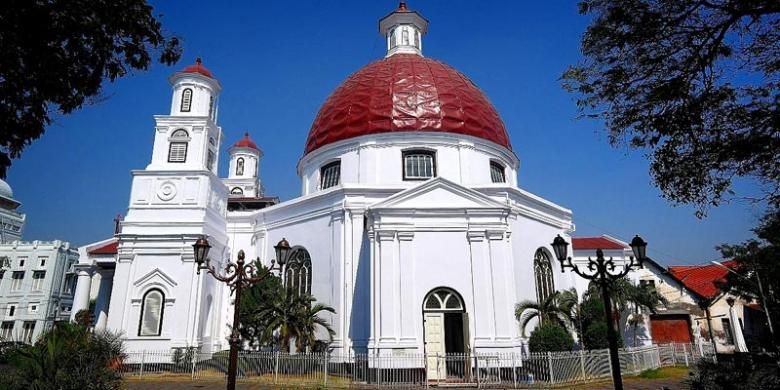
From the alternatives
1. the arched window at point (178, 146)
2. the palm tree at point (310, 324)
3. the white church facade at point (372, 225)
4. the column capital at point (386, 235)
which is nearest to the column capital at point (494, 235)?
the white church facade at point (372, 225)

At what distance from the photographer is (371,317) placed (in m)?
16.0

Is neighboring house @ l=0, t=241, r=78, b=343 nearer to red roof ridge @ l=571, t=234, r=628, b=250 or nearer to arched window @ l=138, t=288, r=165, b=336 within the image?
arched window @ l=138, t=288, r=165, b=336

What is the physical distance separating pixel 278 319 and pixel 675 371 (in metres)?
15.2

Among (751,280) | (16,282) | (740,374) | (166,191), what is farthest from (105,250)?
(751,280)

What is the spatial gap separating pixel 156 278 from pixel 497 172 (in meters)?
16.6

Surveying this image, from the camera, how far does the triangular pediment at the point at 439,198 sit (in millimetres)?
17375

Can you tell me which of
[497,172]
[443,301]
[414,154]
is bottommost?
[443,301]

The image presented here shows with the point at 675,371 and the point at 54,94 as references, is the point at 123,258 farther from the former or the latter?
the point at 675,371

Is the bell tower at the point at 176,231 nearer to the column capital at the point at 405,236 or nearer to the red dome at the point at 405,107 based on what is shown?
the red dome at the point at 405,107

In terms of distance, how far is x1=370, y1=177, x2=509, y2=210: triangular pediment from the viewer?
684 inches

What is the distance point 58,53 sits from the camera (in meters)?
7.45

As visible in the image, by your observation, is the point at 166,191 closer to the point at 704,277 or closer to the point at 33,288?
the point at 33,288

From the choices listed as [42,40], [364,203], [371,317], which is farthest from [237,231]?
[42,40]

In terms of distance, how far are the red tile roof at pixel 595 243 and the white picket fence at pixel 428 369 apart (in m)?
11.5
